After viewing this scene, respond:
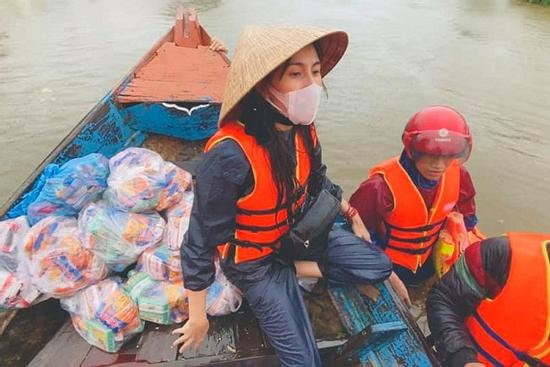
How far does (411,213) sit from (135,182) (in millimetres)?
1674

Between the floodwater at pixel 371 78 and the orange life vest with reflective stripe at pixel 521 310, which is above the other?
the orange life vest with reflective stripe at pixel 521 310

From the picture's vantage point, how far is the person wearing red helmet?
7.32ft

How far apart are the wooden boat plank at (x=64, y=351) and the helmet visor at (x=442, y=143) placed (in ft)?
6.57

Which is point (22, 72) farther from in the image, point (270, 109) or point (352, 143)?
point (270, 109)

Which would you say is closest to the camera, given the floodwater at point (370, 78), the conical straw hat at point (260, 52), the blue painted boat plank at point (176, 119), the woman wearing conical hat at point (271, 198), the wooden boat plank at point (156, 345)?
the conical straw hat at point (260, 52)

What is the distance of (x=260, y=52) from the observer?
1.53 m

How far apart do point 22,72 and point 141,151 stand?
7603 millimetres

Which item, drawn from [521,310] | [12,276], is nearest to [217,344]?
[12,276]

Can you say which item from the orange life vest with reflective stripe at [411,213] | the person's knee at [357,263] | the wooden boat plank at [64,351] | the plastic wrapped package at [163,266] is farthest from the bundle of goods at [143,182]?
the orange life vest with reflective stripe at [411,213]

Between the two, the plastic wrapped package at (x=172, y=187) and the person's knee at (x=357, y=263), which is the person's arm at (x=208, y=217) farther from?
the plastic wrapped package at (x=172, y=187)

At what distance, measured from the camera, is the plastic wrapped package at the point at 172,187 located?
254 cm

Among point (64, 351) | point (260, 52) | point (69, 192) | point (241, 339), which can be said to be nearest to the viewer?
point (260, 52)

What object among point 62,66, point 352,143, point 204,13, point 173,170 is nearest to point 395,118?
point 352,143

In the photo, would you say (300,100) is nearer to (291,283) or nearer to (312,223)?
(312,223)
